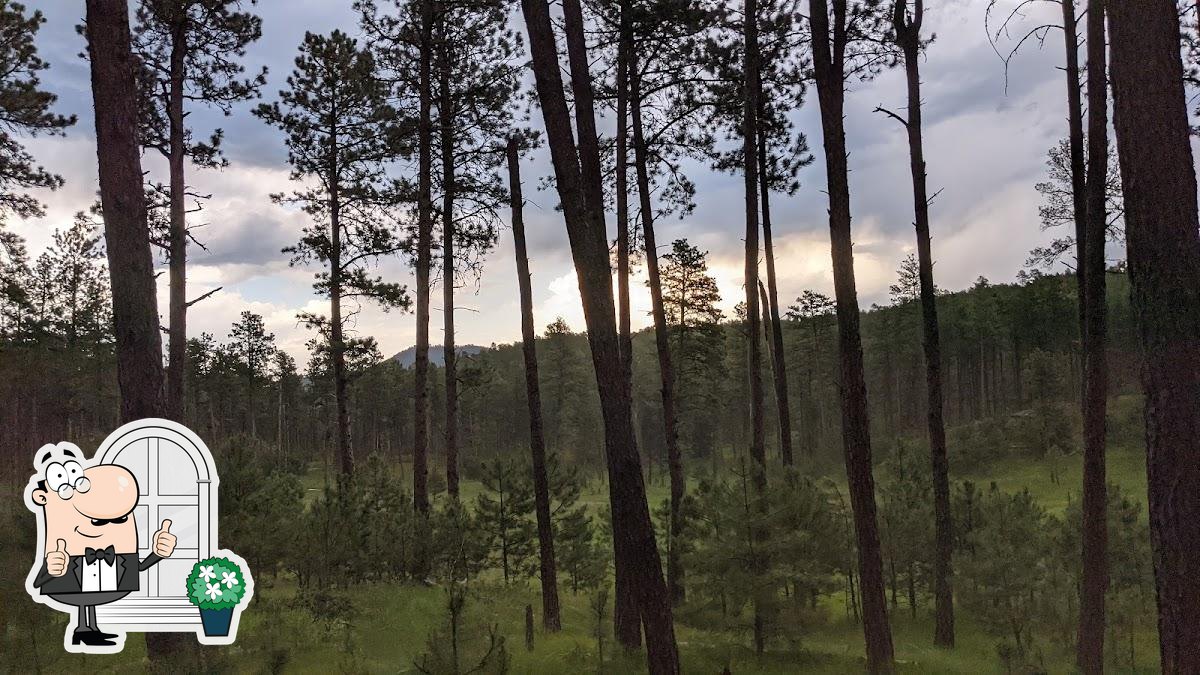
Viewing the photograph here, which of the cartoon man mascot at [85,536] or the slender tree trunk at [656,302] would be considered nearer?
the cartoon man mascot at [85,536]

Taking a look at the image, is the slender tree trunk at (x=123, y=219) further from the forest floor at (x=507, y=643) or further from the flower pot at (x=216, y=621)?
the forest floor at (x=507, y=643)

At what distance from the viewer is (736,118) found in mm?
13242

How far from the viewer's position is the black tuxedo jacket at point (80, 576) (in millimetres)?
5199

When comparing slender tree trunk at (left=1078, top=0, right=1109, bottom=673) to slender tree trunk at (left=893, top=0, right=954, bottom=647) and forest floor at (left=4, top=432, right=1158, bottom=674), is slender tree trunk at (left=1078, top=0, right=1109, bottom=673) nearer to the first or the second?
forest floor at (left=4, top=432, right=1158, bottom=674)

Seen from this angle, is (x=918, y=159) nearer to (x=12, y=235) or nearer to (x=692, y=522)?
(x=692, y=522)

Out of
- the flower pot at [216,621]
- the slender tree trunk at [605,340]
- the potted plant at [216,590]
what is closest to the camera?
the potted plant at [216,590]

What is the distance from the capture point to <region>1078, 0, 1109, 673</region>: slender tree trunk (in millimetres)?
9609

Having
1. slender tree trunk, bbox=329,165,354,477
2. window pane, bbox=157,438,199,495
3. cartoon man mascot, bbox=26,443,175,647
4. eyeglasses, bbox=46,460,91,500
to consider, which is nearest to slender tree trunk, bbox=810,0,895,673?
window pane, bbox=157,438,199,495

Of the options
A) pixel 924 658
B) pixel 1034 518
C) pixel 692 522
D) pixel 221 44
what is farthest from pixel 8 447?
pixel 1034 518

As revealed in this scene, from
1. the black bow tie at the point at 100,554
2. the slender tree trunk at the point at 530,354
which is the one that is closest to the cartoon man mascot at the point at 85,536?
the black bow tie at the point at 100,554

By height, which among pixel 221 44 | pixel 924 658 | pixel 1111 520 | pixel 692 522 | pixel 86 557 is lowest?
pixel 924 658

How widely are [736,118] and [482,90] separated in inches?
205

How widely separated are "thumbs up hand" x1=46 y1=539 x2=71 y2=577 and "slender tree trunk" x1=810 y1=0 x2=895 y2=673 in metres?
8.07

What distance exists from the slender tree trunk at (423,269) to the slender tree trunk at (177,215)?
14.8 feet
